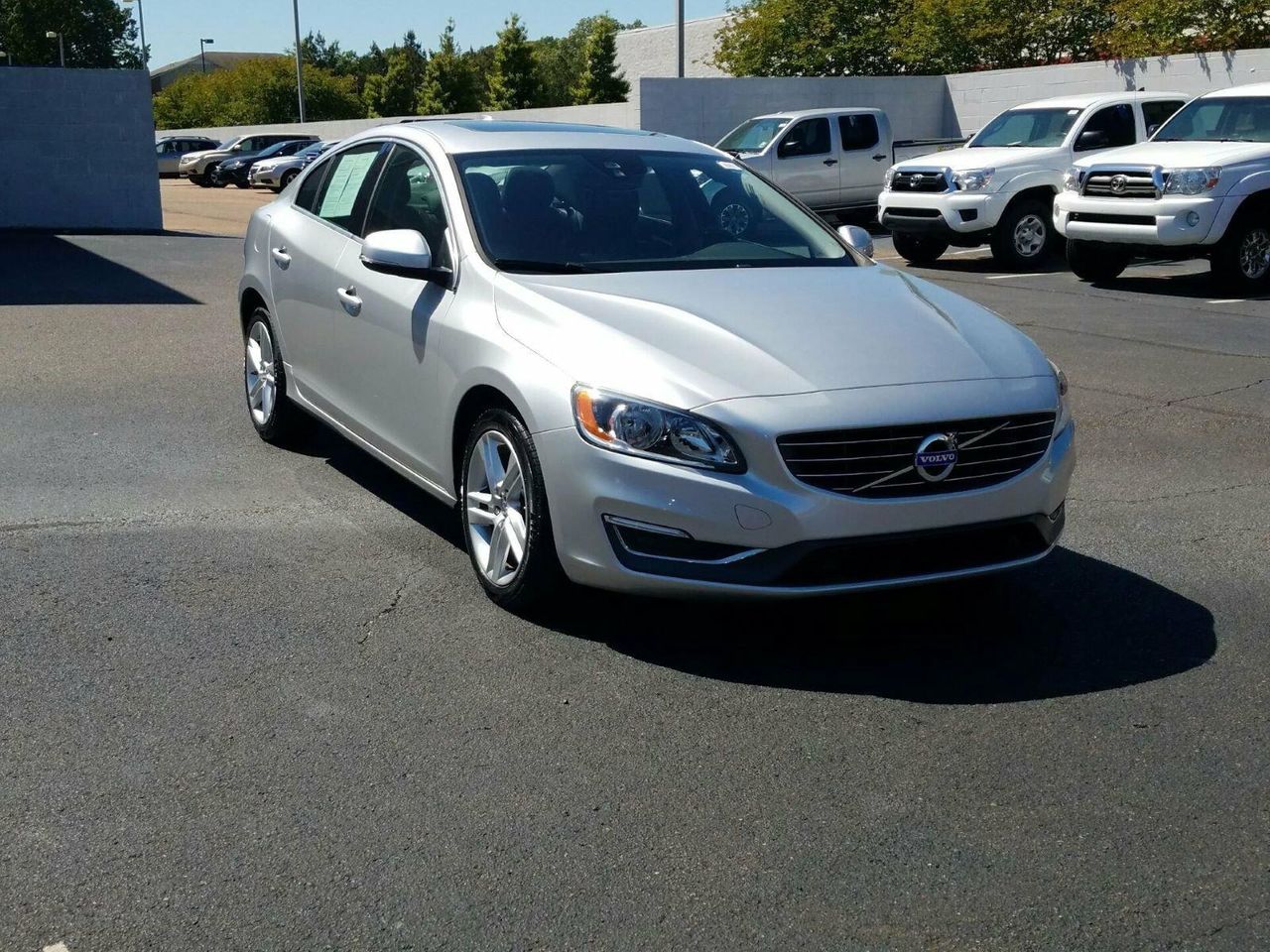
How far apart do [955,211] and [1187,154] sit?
2.85 m

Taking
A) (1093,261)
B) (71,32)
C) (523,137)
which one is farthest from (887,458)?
(71,32)

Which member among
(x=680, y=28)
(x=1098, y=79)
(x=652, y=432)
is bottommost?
(x=652, y=432)

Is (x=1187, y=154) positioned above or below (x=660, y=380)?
above

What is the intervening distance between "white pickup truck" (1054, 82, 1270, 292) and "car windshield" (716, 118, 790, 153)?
6.73 metres

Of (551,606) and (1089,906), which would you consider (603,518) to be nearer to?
(551,606)

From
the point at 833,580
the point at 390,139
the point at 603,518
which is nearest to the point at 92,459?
the point at 390,139

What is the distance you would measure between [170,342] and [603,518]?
7.58 metres

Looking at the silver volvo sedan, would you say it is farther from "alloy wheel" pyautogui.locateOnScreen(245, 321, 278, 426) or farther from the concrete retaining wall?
the concrete retaining wall

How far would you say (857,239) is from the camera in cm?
636

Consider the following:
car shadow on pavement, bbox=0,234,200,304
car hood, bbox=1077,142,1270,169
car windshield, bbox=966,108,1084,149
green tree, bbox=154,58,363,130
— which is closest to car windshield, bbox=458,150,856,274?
car shadow on pavement, bbox=0,234,200,304

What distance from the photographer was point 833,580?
175 inches

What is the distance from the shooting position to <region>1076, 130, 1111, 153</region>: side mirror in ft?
58.2

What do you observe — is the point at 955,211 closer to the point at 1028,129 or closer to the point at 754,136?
the point at 1028,129

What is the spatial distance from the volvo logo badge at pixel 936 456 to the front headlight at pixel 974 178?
13.4 metres
